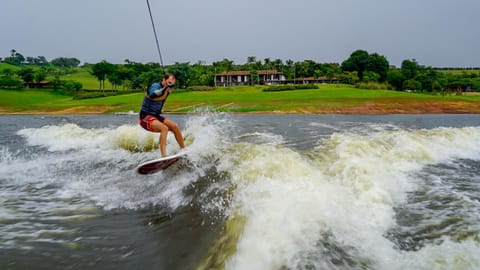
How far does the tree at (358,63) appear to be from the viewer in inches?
4225

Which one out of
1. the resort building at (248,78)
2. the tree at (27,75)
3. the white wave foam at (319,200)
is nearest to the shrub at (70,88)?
the tree at (27,75)

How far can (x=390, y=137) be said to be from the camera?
509 inches

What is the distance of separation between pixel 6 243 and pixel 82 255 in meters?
1.38

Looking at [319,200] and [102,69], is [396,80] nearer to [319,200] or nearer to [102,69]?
[102,69]

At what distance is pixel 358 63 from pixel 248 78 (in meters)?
37.6

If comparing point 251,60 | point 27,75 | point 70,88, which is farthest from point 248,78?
point 27,75

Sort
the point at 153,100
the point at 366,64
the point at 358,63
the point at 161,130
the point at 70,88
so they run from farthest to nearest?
the point at 358,63 → the point at 366,64 → the point at 70,88 → the point at 153,100 → the point at 161,130

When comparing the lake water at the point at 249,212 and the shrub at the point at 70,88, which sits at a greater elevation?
the shrub at the point at 70,88

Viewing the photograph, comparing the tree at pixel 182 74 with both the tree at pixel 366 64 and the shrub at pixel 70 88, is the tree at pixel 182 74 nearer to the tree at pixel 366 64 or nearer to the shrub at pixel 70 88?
the shrub at pixel 70 88

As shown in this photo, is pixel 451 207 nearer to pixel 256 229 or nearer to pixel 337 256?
pixel 337 256

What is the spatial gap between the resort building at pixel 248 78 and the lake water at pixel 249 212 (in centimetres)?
9496

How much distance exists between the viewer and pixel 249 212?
531 cm

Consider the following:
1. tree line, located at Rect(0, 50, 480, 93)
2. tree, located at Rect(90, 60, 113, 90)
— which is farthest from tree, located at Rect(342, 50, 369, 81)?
tree, located at Rect(90, 60, 113, 90)

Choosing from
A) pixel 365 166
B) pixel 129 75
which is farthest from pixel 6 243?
pixel 129 75
